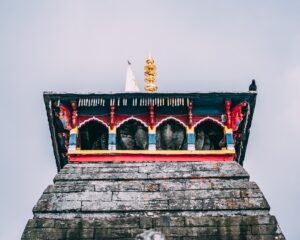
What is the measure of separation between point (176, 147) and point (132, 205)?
2.56 metres

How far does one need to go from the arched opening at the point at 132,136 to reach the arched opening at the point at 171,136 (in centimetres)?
32

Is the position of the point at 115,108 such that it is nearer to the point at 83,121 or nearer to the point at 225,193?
the point at 83,121

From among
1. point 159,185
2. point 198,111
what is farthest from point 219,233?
point 198,111

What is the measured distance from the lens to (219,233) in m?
10.6

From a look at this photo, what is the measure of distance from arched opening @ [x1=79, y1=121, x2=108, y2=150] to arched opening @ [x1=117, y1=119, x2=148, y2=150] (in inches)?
14.5

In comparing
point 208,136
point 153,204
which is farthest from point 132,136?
point 153,204

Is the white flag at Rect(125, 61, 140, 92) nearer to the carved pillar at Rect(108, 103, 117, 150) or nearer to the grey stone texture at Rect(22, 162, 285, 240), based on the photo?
the carved pillar at Rect(108, 103, 117, 150)

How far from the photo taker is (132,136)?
530 inches

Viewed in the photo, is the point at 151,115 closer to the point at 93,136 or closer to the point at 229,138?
the point at 93,136

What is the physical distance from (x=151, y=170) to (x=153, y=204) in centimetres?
119

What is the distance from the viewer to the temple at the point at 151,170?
422 inches

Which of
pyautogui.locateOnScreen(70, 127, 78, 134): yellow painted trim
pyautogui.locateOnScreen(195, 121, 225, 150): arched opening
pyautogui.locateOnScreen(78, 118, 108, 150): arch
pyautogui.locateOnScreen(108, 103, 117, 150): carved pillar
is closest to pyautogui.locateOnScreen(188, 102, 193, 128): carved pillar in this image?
pyautogui.locateOnScreen(195, 121, 225, 150): arched opening

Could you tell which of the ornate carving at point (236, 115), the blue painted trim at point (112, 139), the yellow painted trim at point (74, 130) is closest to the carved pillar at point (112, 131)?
the blue painted trim at point (112, 139)

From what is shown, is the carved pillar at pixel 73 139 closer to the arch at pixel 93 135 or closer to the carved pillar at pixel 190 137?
the arch at pixel 93 135
